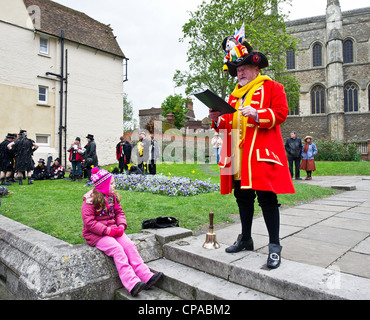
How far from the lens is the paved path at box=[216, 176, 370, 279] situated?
3008 millimetres

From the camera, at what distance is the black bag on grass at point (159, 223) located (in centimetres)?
411

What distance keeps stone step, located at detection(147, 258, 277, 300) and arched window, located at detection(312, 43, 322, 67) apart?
36.7 meters

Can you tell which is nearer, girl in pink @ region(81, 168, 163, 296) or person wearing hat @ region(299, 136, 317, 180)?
girl in pink @ region(81, 168, 163, 296)

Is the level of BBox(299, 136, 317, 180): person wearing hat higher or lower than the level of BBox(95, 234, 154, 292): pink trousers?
higher

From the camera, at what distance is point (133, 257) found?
316 cm

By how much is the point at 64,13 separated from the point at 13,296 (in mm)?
22612

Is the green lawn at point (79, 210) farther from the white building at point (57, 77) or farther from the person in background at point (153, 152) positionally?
the white building at point (57, 77)

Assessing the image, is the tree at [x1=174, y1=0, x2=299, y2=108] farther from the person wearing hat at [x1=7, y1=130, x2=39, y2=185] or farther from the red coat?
the red coat

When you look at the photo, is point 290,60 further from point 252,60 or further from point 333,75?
point 252,60

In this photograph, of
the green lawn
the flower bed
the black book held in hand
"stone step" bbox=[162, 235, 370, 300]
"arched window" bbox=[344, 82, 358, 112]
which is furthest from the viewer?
"arched window" bbox=[344, 82, 358, 112]

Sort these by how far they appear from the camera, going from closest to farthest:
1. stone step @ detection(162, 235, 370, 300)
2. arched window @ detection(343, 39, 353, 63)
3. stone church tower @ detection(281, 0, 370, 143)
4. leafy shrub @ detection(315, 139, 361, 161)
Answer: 1. stone step @ detection(162, 235, 370, 300)
2. leafy shrub @ detection(315, 139, 361, 161)
3. stone church tower @ detection(281, 0, 370, 143)
4. arched window @ detection(343, 39, 353, 63)

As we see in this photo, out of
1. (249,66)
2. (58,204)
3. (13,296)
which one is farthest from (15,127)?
(249,66)

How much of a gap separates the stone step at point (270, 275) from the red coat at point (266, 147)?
0.73m

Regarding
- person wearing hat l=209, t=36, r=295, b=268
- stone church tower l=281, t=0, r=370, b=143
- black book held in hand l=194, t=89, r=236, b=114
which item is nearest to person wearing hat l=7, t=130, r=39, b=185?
person wearing hat l=209, t=36, r=295, b=268
